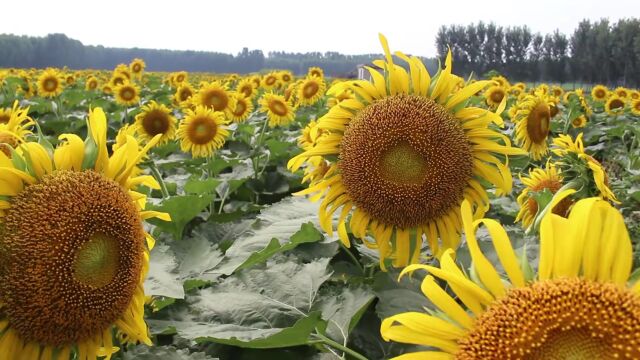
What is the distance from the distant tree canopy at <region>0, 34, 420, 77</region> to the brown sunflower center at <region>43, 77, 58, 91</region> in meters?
32.2

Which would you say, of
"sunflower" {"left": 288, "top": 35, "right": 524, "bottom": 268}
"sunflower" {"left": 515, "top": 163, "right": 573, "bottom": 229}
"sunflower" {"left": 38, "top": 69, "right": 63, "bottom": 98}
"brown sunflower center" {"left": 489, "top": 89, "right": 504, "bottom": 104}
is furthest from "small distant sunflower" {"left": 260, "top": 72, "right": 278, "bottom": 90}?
"sunflower" {"left": 288, "top": 35, "right": 524, "bottom": 268}

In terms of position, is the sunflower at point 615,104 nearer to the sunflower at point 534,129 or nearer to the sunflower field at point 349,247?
the sunflower at point 534,129

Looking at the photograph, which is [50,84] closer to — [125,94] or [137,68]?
[137,68]

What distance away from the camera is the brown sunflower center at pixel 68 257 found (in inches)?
55.3

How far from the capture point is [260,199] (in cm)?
547

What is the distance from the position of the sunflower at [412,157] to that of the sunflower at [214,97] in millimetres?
5171

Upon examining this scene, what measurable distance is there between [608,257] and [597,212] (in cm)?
8

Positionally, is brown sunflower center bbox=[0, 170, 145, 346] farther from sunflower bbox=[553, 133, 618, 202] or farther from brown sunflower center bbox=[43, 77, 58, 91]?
brown sunflower center bbox=[43, 77, 58, 91]

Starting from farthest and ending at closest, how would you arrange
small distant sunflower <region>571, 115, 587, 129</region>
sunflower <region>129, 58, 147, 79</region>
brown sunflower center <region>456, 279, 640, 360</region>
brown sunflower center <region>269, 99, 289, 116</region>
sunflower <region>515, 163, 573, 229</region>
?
1. sunflower <region>129, 58, 147, 79</region>
2. small distant sunflower <region>571, 115, 587, 129</region>
3. brown sunflower center <region>269, 99, 289, 116</region>
4. sunflower <region>515, 163, 573, 229</region>
5. brown sunflower center <region>456, 279, 640, 360</region>

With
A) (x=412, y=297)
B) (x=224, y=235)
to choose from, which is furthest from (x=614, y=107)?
(x=412, y=297)

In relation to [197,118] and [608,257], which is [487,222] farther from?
[197,118]

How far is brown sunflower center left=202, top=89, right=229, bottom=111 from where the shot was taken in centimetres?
709

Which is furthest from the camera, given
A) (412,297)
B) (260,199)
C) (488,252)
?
(260,199)

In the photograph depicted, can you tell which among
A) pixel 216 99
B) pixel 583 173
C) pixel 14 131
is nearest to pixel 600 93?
pixel 216 99
